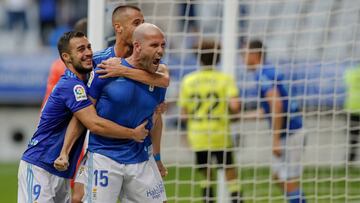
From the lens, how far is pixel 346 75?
44.6 ft

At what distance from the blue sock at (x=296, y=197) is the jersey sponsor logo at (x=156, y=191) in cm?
328

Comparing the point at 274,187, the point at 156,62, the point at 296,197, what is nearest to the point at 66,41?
the point at 156,62

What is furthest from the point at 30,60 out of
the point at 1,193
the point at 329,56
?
the point at 329,56

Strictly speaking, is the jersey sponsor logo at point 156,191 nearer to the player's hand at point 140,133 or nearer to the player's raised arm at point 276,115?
the player's hand at point 140,133

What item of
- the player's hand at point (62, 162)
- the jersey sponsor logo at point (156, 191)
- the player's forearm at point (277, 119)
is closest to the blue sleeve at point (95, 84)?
the player's hand at point (62, 162)

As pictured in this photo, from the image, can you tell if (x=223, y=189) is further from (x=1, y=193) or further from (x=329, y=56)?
(x=1, y=193)

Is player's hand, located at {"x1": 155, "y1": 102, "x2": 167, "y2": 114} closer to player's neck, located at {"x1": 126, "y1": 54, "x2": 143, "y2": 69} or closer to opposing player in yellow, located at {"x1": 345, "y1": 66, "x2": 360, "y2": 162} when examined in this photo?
player's neck, located at {"x1": 126, "y1": 54, "x2": 143, "y2": 69}

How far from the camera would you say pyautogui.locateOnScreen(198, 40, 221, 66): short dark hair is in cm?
1025

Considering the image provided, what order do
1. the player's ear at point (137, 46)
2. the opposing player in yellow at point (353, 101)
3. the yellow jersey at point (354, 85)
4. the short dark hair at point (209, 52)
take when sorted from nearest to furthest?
the player's ear at point (137, 46) < the short dark hair at point (209, 52) < the opposing player in yellow at point (353, 101) < the yellow jersey at point (354, 85)

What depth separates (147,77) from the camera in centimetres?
677

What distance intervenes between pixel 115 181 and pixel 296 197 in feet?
11.9

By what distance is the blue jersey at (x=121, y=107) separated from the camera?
6723mm

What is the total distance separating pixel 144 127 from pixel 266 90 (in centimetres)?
345

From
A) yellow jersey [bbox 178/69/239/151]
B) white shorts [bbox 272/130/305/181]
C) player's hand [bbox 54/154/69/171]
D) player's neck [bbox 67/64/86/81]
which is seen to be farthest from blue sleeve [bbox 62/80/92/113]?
white shorts [bbox 272/130/305/181]
